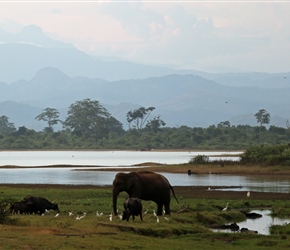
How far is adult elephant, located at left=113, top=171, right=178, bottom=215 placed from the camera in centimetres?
2819

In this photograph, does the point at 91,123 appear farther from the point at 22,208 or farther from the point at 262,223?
the point at 262,223

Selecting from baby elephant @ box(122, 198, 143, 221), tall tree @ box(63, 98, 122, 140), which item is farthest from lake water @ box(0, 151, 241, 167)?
baby elephant @ box(122, 198, 143, 221)

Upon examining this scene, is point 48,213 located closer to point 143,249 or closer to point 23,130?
point 143,249

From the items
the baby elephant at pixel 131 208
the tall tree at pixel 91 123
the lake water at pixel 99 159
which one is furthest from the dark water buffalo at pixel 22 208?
the tall tree at pixel 91 123

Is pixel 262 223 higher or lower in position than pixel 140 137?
lower

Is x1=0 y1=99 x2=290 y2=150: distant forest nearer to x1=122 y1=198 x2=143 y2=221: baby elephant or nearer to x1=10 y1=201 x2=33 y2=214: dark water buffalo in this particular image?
x1=10 y1=201 x2=33 y2=214: dark water buffalo

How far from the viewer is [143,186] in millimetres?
28594

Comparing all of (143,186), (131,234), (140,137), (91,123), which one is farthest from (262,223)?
(91,123)

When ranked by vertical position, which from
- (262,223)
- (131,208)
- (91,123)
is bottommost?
(262,223)

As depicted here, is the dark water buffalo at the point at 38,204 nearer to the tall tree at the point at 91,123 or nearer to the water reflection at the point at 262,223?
the water reflection at the point at 262,223

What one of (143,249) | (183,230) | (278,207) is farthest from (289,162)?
(143,249)

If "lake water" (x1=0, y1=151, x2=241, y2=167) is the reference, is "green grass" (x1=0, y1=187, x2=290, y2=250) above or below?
below

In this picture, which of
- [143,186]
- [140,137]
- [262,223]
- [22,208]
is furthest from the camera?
[140,137]

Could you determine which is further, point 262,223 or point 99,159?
point 99,159
